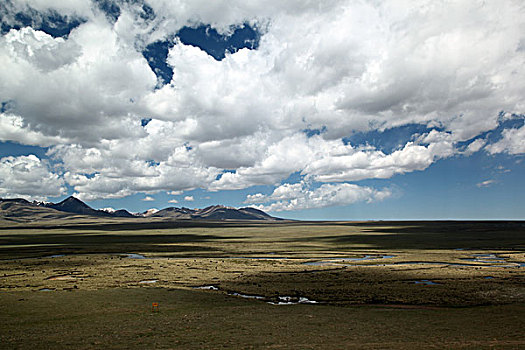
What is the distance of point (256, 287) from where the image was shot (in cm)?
4941

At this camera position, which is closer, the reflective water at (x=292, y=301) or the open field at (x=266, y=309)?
the open field at (x=266, y=309)

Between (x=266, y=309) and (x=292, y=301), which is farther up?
(x=266, y=309)

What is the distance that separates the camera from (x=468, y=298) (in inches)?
1622

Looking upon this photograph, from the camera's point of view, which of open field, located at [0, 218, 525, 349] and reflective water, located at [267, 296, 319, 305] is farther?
reflective water, located at [267, 296, 319, 305]

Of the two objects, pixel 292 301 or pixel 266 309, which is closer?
pixel 266 309

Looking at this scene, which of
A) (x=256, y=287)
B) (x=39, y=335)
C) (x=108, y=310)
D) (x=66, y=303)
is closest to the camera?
(x=39, y=335)

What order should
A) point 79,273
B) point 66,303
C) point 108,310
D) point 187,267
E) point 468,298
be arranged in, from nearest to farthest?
point 108,310, point 66,303, point 468,298, point 79,273, point 187,267

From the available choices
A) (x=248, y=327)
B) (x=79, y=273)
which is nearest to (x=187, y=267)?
(x=79, y=273)

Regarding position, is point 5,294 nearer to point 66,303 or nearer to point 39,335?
point 66,303

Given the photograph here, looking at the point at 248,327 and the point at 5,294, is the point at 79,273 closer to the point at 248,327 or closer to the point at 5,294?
the point at 5,294

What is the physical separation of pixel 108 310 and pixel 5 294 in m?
17.2

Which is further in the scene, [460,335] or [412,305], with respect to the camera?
[412,305]

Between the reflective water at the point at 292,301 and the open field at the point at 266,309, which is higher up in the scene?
the open field at the point at 266,309

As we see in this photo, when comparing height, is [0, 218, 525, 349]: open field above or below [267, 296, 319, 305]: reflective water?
above
